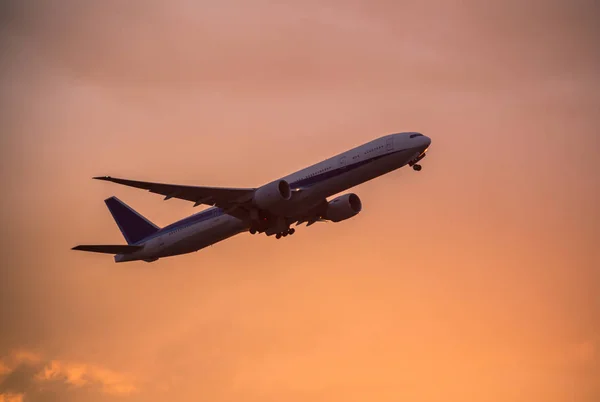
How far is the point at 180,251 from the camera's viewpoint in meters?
71.7

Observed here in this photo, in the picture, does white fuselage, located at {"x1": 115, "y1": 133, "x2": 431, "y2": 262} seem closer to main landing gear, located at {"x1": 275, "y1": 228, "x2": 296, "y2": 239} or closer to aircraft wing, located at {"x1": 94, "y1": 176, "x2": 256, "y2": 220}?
aircraft wing, located at {"x1": 94, "y1": 176, "x2": 256, "y2": 220}

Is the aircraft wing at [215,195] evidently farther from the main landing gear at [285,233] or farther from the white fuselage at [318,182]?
the main landing gear at [285,233]

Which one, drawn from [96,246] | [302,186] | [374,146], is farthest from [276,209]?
[96,246]

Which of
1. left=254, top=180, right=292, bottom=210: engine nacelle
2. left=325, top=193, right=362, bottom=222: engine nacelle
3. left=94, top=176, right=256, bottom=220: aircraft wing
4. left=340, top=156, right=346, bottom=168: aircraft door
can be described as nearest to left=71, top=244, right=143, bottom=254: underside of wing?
left=94, top=176, right=256, bottom=220: aircraft wing

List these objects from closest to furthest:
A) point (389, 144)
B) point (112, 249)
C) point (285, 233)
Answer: point (389, 144) → point (285, 233) → point (112, 249)

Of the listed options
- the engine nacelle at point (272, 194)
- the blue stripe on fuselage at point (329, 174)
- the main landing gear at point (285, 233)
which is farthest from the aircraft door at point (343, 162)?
the main landing gear at point (285, 233)

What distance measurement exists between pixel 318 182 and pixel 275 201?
323 cm

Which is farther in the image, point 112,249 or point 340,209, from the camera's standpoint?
point 340,209

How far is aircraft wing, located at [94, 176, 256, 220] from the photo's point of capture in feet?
218

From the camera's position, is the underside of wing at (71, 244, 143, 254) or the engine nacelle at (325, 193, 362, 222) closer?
the underside of wing at (71, 244, 143, 254)

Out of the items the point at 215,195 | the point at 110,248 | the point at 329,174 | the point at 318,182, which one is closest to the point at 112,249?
the point at 110,248

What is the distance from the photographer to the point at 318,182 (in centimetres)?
6544

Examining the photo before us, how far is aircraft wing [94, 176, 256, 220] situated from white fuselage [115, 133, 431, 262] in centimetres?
131

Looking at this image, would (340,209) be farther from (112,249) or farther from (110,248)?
(110,248)
